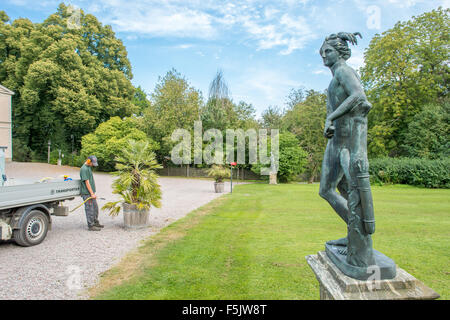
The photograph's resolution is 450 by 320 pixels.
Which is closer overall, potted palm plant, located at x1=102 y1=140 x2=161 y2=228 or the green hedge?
potted palm plant, located at x1=102 y1=140 x2=161 y2=228

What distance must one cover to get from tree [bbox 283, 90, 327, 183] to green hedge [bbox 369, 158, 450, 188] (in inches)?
337

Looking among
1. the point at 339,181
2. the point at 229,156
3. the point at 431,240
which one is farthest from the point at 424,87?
the point at 339,181

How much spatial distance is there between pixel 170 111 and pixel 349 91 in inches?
1165

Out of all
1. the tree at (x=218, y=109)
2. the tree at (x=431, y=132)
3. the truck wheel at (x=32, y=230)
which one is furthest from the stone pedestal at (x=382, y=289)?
the tree at (x=218, y=109)

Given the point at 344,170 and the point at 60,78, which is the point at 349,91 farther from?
the point at 60,78

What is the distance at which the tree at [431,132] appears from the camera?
77.2 feet

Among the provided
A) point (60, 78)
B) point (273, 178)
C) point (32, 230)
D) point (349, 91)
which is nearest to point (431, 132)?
point (273, 178)

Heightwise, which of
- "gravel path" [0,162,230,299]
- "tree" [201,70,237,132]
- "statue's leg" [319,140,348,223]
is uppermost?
"tree" [201,70,237,132]

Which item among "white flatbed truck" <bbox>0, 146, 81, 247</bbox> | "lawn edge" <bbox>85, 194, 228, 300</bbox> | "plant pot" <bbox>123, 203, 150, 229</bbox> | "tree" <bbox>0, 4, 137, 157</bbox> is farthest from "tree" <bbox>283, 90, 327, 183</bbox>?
"white flatbed truck" <bbox>0, 146, 81, 247</bbox>

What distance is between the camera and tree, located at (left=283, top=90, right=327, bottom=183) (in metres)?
31.9

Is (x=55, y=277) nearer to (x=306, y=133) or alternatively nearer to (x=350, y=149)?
(x=350, y=149)

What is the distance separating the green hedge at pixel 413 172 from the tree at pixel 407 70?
3.98 m

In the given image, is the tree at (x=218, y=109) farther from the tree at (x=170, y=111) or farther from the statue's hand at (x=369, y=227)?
the statue's hand at (x=369, y=227)

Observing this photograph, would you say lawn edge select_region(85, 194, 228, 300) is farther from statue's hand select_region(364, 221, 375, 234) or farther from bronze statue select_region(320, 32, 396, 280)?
statue's hand select_region(364, 221, 375, 234)
